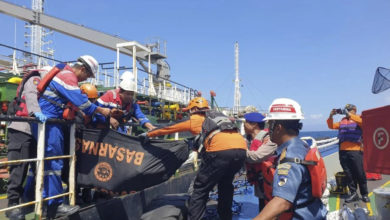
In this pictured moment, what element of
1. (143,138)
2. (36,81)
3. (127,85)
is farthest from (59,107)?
(127,85)

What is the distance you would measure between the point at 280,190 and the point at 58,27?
2435 centimetres

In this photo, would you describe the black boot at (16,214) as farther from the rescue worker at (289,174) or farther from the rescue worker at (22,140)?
the rescue worker at (289,174)

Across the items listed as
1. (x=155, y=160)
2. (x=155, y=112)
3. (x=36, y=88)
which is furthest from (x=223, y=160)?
(x=155, y=112)

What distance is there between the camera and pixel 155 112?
15.1 metres

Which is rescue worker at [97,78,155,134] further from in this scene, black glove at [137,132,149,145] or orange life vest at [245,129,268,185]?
orange life vest at [245,129,268,185]

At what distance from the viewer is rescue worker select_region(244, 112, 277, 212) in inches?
146

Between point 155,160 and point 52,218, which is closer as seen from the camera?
point 52,218

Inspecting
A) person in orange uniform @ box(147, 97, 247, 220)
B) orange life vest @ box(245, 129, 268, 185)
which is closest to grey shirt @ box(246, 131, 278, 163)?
person in orange uniform @ box(147, 97, 247, 220)

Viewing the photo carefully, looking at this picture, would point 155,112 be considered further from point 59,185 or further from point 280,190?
point 280,190

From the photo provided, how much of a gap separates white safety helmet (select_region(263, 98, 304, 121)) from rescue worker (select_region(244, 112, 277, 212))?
5.00 ft

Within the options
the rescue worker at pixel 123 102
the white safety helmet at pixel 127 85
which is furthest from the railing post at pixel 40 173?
the white safety helmet at pixel 127 85

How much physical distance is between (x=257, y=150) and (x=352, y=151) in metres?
3.58

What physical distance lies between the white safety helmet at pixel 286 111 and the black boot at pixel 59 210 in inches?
86.7

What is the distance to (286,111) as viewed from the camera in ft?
7.22
